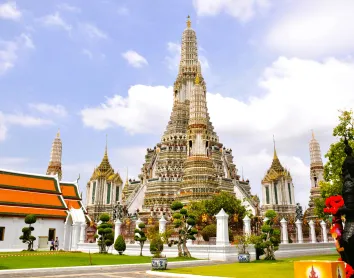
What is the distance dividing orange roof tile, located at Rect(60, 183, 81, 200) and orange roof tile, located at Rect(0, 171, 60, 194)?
6.67ft

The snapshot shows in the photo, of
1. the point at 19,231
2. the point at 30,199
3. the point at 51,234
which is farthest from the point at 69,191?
the point at 19,231

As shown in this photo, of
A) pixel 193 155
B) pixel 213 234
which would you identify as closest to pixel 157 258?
pixel 213 234

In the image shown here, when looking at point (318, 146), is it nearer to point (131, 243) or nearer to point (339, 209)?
point (131, 243)

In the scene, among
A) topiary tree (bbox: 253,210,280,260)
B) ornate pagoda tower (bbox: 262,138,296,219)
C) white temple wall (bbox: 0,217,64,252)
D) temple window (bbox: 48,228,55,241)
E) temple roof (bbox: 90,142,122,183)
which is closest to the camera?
topiary tree (bbox: 253,210,280,260)

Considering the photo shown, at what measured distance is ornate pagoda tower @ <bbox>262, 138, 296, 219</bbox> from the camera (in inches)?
2464

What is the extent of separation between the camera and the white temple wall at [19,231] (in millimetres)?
30062

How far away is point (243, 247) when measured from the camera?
2241cm

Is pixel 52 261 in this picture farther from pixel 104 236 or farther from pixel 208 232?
pixel 208 232

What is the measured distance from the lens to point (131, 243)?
30.6 metres

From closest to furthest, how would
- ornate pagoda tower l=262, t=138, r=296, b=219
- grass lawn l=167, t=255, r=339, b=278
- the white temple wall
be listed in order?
grass lawn l=167, t=255, r=339, b=278 < the white temple wall < ornate pagoda tower l=262, t=138, r=296, b=219

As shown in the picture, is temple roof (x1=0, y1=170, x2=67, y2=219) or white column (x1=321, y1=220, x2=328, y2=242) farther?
white column (x1=321, y1=220, x2=328, y2=242)

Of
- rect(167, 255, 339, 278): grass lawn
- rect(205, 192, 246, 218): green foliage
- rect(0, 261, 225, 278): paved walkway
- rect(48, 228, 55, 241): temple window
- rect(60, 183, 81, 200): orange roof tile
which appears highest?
rect(60, 183, 81, 200): orange roof tile

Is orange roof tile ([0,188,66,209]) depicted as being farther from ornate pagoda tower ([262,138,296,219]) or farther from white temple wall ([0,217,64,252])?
ornate pagoda tower ([262,138,296,219])

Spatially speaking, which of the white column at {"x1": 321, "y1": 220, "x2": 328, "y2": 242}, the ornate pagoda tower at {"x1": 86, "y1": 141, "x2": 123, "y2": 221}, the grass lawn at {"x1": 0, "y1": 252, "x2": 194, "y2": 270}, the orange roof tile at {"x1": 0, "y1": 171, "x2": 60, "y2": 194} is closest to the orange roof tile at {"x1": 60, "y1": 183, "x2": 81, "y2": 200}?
the orange roof tile at {"x1": 0, "y1": 171, "x2": 60, "y2": 194}
